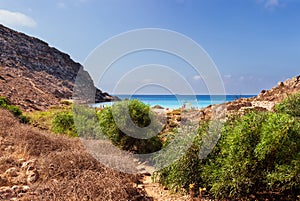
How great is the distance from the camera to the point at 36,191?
3.21 meters

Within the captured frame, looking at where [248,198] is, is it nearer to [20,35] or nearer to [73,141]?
[73,141]

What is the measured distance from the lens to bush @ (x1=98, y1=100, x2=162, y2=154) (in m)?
7.06

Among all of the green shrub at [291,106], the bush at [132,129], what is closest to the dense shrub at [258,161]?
the bush at [132,129]

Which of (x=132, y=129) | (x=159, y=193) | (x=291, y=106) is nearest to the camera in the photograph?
(x=159, y=193)

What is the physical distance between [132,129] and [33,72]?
27.3 metres

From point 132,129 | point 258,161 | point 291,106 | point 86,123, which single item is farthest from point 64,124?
point 258,161

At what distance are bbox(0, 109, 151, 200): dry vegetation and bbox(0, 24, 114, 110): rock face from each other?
14461mm

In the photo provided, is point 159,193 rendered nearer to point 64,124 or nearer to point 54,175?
point 54,175

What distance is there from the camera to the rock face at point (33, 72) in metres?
22.1

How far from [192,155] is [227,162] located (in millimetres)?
662

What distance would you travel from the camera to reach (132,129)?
7184 millimetres

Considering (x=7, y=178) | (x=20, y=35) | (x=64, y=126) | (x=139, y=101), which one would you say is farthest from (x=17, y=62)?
(x=7, y=178)

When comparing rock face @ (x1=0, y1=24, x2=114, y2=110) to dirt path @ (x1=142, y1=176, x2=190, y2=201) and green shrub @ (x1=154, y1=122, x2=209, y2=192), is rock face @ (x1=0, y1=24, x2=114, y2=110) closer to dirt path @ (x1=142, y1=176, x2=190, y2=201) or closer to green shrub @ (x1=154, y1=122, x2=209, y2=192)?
dirt path @ (x1=142, y1=176, x2=190, y2=201)

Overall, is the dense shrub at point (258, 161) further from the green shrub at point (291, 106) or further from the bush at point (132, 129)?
the green shrub at point (291, 106)
